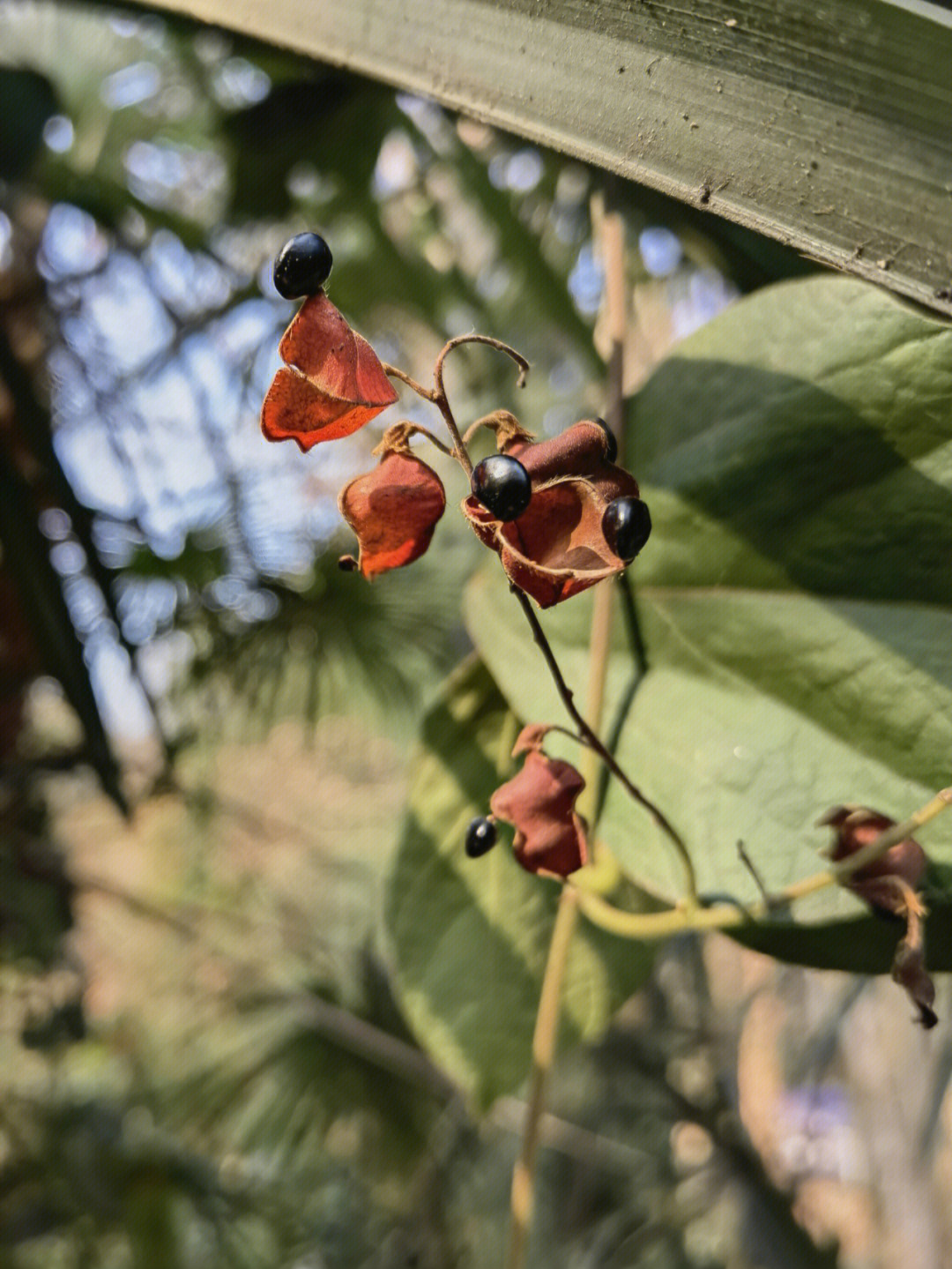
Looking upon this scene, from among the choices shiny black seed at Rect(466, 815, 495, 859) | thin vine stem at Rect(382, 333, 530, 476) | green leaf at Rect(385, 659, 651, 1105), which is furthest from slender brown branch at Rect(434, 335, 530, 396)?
green leaf at Rect(385, 659, 651, 1105)

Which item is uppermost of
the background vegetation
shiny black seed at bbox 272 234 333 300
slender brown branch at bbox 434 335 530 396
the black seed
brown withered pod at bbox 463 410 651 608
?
shiny black seed at bbox 272 234 333 300

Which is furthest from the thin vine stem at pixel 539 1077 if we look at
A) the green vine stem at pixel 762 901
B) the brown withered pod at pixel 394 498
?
the brown withered pod at pixel 394 498

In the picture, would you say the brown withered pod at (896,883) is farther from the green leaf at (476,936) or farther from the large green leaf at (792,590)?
the green leaf at (476,936)

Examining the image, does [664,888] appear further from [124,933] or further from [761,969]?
[124,933]

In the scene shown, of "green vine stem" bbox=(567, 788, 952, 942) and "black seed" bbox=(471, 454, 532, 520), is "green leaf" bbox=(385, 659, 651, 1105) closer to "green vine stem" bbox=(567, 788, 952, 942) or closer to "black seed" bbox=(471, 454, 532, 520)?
"green vine stem" bbox=(567, 788, 952, 942)

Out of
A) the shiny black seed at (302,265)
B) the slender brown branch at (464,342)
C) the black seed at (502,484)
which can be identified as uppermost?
the shiny black seed at (302,265)

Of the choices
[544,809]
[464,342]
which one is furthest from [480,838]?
[464,342]

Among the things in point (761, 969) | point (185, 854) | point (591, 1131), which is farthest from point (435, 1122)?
point (185, 854)
